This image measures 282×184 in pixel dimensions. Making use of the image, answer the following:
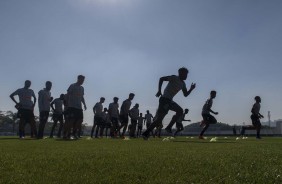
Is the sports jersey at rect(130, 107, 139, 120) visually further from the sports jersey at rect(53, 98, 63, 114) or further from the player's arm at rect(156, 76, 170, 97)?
the player's arm at rect(156, 76, 170, 97)

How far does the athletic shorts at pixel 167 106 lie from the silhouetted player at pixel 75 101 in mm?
3654

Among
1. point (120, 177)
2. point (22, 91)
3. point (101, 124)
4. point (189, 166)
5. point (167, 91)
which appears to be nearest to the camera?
point (120, 177)

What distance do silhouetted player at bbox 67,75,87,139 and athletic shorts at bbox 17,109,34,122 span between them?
2.14 m

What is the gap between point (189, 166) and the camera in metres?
3.61

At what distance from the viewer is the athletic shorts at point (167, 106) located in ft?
36.6

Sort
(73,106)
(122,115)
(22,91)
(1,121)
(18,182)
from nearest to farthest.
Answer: (18,182)
(73,106)
(22,91)
(122,115)
(1,121)

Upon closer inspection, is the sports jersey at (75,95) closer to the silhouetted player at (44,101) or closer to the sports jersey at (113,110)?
the silhouetted player at (44,101)

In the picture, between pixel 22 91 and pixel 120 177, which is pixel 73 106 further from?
pixel 120 177

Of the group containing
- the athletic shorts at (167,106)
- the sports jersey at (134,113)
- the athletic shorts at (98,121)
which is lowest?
the athletic shorts at (98,121)

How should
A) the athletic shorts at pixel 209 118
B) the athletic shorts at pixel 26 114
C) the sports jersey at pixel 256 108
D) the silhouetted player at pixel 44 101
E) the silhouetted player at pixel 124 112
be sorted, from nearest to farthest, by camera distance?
the athletic shorts at pixel 26 114 → the athletic shorts at pixel 209 118 → the silhouetted player at pixel 44 101 → the sports jersey at pixel 256 108 → the silhouetted player at pixel 124 112

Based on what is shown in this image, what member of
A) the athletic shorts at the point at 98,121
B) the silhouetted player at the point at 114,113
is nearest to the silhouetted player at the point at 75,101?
the silhouetted player at the point at 114,113

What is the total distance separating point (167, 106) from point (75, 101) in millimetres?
3932

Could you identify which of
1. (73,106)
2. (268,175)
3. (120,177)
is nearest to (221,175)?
(268,175)

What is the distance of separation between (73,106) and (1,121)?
83.9 metres
